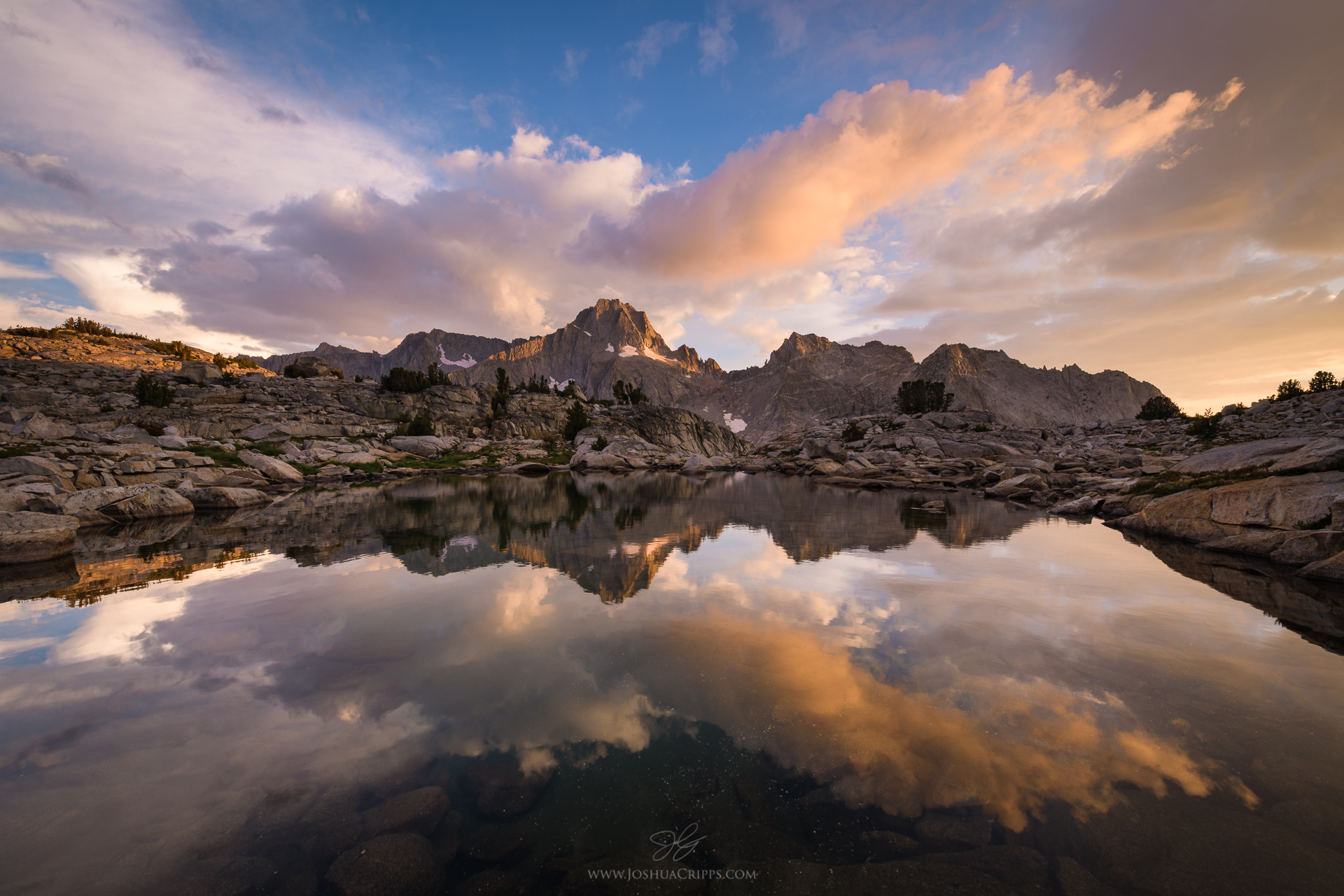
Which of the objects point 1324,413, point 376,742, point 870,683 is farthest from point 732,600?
point 1324,413

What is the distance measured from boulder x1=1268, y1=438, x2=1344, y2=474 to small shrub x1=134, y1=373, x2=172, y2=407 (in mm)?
84678

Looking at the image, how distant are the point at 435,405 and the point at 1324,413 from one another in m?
110

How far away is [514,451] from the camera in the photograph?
65.8 m

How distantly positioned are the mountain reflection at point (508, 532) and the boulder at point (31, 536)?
0.58 m

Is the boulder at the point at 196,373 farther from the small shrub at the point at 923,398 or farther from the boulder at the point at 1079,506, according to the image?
the small shrub at the point at 923,398

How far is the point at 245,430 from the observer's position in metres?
51.4

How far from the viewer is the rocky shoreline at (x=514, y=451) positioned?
48.4 feet

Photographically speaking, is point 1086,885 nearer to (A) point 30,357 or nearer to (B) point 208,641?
(B) point 208,641

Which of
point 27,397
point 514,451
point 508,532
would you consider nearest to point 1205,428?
point 508,532

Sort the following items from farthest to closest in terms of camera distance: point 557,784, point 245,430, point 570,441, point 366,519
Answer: point 570,441 → point 245,430 → point 366,519 → point 557,784

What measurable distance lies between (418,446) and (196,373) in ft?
128
